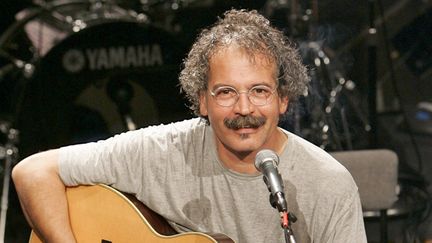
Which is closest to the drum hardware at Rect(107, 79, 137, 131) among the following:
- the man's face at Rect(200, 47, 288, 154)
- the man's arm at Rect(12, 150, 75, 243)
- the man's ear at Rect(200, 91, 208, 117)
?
the man's arm at Rect(12, 150, 75, 243)

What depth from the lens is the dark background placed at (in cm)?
423

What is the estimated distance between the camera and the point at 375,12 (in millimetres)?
4508

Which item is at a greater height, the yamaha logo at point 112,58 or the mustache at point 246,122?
the yamaha logo at point 112,58

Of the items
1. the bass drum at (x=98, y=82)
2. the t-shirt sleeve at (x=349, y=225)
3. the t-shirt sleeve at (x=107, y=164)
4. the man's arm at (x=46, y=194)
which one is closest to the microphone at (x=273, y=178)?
the t-shirt sleeve at (x=349, y=225)

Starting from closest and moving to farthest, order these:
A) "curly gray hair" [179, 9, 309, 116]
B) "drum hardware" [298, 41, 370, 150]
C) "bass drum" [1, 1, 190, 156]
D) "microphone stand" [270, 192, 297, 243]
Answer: "microphone stand" [270, 192, 297, 243], "curly gray hair" [179, 9, 309, 116], "drum hardware" [298, 41, 370, 150], "bass drum" [1, 1, 190, 156]

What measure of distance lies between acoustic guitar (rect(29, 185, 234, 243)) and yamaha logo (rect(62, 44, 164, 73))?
1668mm

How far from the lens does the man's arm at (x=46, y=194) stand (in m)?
2.76

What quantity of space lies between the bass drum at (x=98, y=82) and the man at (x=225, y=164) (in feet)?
5.25

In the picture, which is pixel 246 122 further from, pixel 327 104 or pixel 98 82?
pixel 98 82

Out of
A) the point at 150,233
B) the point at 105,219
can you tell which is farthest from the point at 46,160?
the point at 150,233

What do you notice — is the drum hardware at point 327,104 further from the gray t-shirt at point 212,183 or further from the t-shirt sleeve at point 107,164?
the t-shirt sleeve at point 107,164

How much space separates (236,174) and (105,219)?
47 cm

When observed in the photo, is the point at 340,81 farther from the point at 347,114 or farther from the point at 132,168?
the point at 132,168

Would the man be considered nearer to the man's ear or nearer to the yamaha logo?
→ the man's ear
